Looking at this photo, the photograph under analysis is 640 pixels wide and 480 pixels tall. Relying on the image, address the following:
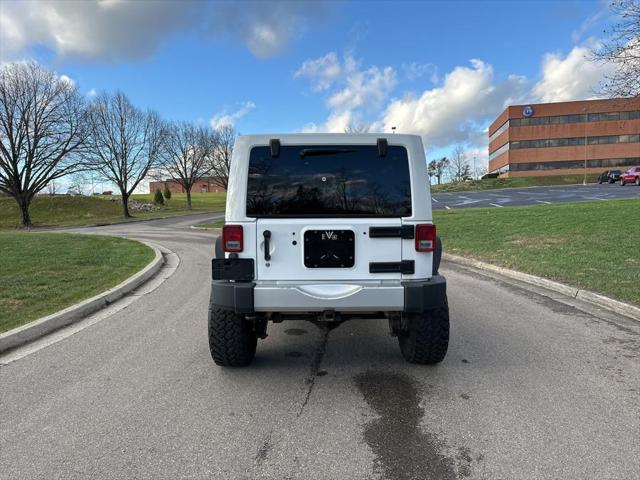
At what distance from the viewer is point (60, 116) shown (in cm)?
3550

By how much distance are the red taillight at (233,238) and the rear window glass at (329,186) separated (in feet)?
0.57

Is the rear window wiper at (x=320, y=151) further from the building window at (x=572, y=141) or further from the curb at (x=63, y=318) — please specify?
the building window at (x=572, y=141)

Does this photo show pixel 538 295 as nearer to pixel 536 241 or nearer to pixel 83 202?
pixel 536 241

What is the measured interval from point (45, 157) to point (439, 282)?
41.1 metres

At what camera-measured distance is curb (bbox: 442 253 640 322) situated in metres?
5.89

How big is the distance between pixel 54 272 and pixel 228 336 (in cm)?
659

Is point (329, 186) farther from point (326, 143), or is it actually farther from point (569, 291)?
point (569, 291)

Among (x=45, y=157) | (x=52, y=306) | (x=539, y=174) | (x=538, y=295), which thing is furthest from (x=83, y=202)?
(x=539, y=174)

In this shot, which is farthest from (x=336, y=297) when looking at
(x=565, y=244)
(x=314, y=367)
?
(x=565, y=244)

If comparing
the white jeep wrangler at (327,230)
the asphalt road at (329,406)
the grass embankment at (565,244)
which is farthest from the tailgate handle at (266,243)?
the grass embankment at (565,244)

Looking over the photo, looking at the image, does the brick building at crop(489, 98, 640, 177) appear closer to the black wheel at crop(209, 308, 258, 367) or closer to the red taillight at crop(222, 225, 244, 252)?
the black wheel at crop(209, 308, 258, 367)

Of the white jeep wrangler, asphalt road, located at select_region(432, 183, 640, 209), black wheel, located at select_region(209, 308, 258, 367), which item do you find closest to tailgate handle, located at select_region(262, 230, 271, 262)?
the white jeep wrangler

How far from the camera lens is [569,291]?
23.3 feet

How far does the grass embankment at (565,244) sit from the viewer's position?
24.7 ft
